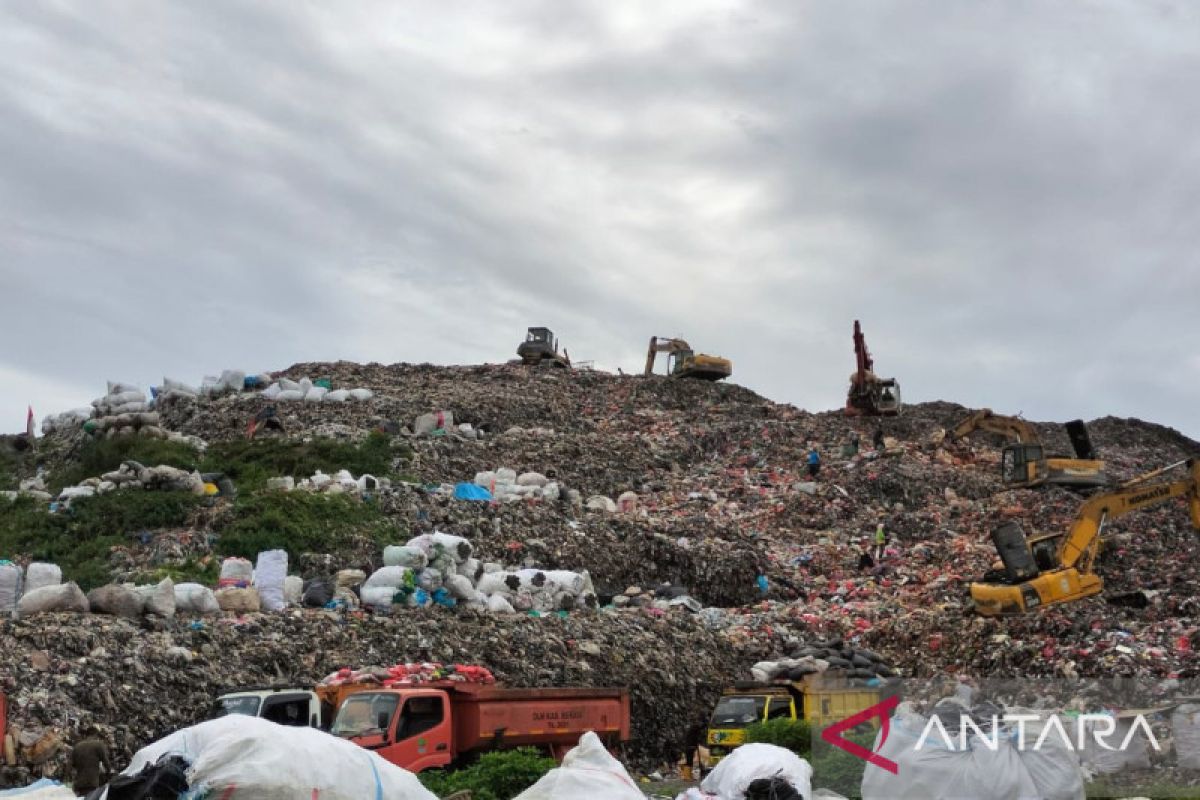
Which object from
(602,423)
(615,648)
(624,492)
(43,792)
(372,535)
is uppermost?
(602,423)

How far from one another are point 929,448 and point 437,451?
12.5m

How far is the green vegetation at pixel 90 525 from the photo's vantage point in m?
20.7

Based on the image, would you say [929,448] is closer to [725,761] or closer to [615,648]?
[615,648]

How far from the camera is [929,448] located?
32062 millimetres

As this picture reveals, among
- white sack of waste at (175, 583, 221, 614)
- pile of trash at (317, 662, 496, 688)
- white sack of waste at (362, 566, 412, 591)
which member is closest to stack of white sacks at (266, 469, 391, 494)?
white sack of waste at (362, 566, 412, 591)

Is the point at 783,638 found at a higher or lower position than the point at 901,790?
higher

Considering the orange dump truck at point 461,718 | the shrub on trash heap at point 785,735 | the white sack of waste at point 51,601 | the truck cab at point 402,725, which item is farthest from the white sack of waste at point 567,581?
the truck cab at point 402,725

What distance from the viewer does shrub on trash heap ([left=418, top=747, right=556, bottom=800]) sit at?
938cm

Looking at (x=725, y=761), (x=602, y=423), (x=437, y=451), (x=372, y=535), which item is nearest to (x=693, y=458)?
(x=602, y=423)

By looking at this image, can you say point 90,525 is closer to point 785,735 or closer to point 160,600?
point 160,600

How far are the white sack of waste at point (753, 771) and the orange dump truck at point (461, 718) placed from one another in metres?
2.91

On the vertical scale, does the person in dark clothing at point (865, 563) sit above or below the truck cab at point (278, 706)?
above

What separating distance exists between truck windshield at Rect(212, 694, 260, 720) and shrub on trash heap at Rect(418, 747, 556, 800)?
62.6 inches

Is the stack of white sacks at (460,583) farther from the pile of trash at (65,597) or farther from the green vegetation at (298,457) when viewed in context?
the green vegetation at (298,457)
